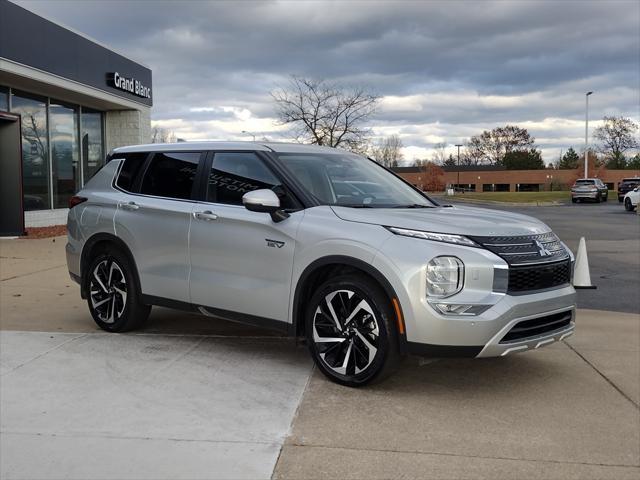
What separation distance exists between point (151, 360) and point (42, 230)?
13.5 metres

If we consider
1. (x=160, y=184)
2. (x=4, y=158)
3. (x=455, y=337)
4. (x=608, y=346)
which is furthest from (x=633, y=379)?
(x=4, y=158)

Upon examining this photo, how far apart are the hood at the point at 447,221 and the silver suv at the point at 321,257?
0.05ft

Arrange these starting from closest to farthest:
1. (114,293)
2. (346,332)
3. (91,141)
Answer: (346,332), (114,293), (91,141)

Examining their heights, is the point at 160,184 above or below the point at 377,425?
above

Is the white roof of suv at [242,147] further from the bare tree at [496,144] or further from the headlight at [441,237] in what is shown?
the bare tree at [496,144]

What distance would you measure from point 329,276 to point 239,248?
815 millimetres

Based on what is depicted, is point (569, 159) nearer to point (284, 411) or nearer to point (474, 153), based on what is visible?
point (474, 153)

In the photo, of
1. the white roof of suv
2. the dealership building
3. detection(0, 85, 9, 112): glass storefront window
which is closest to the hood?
the white roof of suv

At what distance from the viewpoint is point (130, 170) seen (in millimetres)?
6371

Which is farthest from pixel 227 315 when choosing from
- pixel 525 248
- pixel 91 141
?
pixel 91 141

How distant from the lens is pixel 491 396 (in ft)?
15.1

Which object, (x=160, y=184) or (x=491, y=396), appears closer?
(x=491, y=396)

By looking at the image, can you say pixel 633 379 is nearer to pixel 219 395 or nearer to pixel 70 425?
pixel 219 395

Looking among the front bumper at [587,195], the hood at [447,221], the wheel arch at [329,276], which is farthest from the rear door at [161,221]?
the front bumper at [587,195]
